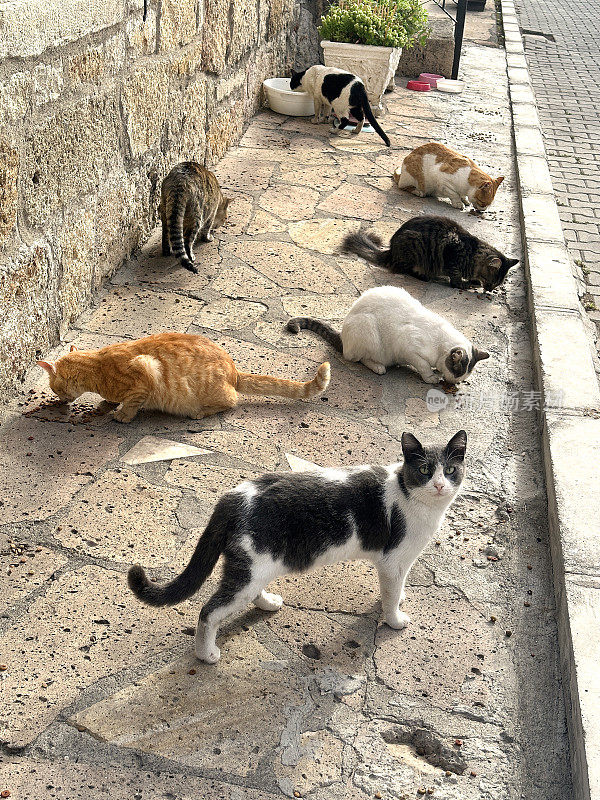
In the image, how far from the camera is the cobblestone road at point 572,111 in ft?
22.8

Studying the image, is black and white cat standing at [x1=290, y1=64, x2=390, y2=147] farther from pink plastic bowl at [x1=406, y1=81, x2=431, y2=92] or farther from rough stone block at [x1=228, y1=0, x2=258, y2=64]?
pink plastic bowl at [x1=406, y1=81, x2=431, y2=92]

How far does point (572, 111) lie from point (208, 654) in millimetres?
9809

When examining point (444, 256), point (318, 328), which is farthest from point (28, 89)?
point (444, 256)

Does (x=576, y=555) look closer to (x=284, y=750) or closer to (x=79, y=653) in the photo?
(x=284, y=750)

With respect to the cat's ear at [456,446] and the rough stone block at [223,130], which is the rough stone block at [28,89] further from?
the rough stone block at [223,130]

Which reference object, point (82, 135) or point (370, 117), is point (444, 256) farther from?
point (370, 117)

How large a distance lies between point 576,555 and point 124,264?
11.1 feet

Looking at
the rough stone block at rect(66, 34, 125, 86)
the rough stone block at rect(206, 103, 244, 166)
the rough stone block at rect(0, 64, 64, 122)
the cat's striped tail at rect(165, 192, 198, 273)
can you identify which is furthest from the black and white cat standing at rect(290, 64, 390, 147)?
the rough stone block at rect(0, 64, 64, 122)

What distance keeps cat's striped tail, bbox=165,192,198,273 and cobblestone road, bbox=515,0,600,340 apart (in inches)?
108

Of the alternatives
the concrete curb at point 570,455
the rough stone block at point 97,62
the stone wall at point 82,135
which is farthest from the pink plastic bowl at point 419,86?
the rough stone block at point 97,62

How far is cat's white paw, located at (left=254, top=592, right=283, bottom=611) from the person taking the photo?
9.59 ft

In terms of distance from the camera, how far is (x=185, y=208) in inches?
211

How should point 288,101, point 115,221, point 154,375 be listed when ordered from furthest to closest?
point 288,101 → point 115,221 → point 154,375

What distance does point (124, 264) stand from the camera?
533 centimetres
